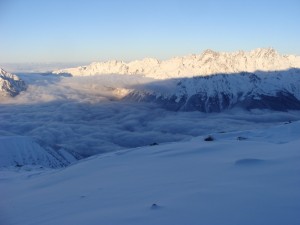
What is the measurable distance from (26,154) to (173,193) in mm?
142016

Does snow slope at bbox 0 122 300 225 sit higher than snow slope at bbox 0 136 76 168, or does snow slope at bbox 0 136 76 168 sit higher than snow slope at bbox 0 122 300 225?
snow slope at bbox 0 122 300 225

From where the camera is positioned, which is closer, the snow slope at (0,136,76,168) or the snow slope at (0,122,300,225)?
the snow slope at (0,122,300,225)

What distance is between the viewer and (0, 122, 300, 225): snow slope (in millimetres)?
10359

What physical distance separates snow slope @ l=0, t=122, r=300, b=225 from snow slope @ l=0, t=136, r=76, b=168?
4790 inches

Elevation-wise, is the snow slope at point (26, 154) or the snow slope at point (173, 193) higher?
the snow slope at point (173, 193)

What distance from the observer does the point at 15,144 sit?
15125 cm

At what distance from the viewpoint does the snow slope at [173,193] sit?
34.0 ft

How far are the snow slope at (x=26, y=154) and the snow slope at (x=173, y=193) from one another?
12167cm

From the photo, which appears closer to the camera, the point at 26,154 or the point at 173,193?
the point at 173,193

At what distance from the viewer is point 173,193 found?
13.1 m

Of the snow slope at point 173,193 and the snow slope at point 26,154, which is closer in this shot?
the snow slope at point 173,193

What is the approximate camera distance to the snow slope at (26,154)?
140m

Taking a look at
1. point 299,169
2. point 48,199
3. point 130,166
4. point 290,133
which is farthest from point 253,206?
point 290,133

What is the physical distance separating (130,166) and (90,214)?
29.0 ft
